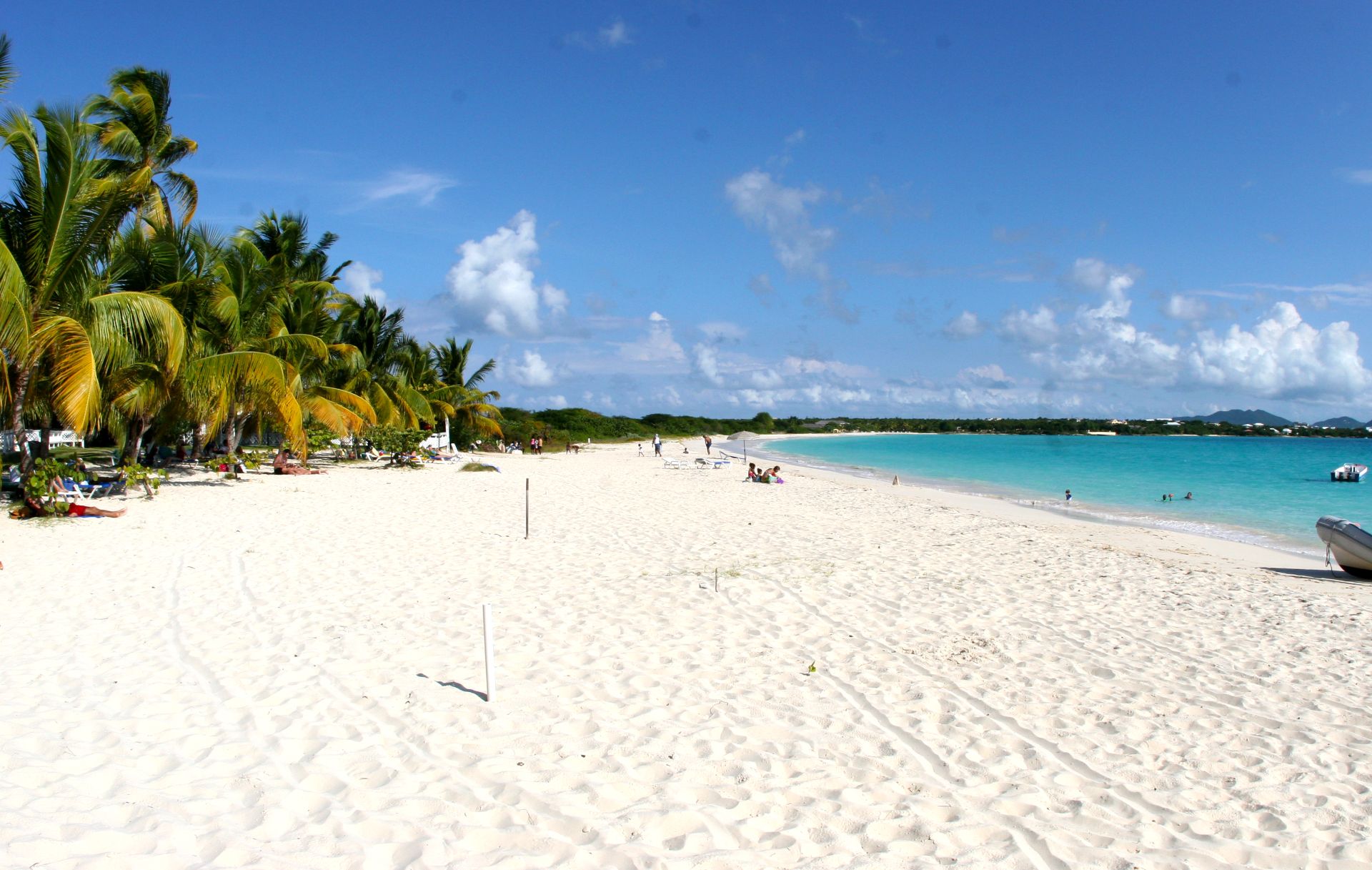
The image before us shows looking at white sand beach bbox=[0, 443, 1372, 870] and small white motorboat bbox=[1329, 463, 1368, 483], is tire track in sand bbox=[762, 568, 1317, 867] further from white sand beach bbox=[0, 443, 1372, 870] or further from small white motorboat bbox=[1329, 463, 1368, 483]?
small white motorboat bbox=[1329, 463, 1368, 483]

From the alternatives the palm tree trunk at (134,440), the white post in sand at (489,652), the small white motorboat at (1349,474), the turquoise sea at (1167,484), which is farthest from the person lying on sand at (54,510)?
the small white motorboat at (1349,474)

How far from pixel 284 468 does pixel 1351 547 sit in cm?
2127

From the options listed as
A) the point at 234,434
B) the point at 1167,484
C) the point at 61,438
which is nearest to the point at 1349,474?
the point at 1167,484

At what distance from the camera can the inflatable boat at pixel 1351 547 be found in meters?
10.4

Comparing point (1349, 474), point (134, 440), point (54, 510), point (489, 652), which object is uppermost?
point (134, 440)

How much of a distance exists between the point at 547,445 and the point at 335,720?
123 ft

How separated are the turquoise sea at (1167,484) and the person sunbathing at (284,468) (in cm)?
2020

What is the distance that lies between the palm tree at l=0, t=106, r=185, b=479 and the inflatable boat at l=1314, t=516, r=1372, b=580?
704 inches

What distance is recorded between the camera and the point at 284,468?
1902 cm

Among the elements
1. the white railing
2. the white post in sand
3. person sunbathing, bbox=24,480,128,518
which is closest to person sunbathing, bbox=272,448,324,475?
the white railing

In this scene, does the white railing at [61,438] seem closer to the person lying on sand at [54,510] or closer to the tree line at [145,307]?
the tree line at [145,307]

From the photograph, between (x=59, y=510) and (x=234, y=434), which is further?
(x=234, y=434)

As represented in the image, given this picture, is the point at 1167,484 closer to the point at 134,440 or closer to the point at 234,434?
the point at 234,434

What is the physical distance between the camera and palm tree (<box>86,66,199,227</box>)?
15859 millimetres
